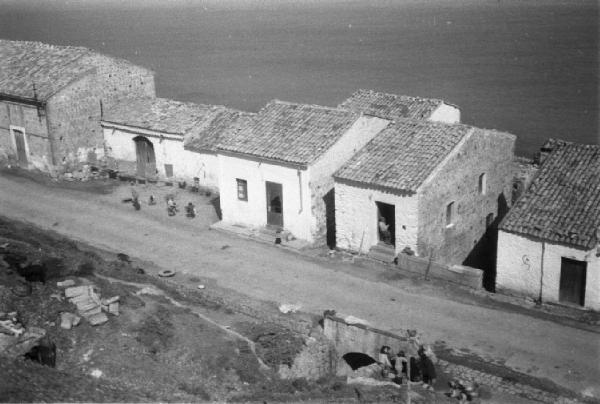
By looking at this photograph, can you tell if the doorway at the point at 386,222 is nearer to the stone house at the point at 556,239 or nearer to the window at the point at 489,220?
the stone house at the point at 556,239

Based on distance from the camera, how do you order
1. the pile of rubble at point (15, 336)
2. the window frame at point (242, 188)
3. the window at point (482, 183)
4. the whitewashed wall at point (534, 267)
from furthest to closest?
the window frame at point (242, 188) < the window at point (482, 183) < the whitewashed wall at point (534, 267) < the pile of rubble at point (15, 336)

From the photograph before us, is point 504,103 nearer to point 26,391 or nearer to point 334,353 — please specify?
point 334,353

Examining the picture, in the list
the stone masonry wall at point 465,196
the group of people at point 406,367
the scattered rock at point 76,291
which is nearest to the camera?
the group of people at point 406,367

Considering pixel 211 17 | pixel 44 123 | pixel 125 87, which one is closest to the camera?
pixel 44 123

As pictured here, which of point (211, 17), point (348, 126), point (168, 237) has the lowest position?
point (211, 17)

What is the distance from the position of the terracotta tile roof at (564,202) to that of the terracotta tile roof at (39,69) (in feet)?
81.0

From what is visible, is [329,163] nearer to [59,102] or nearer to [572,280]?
[572,280]

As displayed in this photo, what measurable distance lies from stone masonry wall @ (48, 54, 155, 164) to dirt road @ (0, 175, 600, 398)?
115 inches

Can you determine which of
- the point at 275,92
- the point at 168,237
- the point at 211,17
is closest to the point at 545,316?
the point at 168,237

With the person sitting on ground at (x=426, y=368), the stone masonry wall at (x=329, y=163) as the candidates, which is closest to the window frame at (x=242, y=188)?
the stone masonry wall at (x=329, y=163)

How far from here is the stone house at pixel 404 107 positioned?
37.6 m

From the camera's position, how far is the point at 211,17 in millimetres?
178625

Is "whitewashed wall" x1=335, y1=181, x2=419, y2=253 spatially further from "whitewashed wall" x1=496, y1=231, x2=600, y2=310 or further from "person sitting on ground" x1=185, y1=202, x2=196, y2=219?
"person sitting on ground" x1=185, y1=202, x2=196, y2=219

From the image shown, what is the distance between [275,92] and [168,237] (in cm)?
5358
